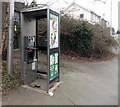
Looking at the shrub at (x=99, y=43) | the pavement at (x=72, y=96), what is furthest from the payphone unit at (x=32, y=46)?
the shrub at (x=99, y=43)

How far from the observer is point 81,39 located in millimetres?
8180

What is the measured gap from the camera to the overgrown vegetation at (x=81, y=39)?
26.3ft

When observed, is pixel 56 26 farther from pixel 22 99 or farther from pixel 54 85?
pixel 22 99

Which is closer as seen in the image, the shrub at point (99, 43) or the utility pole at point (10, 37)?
the utility pole at point (10, 37)

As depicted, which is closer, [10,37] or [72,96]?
[72,96]

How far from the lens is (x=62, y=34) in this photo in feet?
28.3

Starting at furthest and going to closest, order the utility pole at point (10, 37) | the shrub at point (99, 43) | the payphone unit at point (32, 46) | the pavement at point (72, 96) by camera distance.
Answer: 1. the shrub at point (99, 43)
2. the utility pole at point (10, 37)
3. the payphone unit at point (32, 46)
4. the pavement at point (72, 96)

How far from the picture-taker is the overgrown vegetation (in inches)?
316

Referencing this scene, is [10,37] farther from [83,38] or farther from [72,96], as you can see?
[83,38]

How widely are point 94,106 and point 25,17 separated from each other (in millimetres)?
3135

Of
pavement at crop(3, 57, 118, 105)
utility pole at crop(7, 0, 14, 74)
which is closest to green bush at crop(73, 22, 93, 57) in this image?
pavement at crop(3, 57, 118, 105)

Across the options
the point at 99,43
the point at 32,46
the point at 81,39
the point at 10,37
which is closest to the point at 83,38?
the point at 81,39

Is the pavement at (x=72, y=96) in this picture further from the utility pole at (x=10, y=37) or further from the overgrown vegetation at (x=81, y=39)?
the overgrown vegetation at (x=81, y=39)

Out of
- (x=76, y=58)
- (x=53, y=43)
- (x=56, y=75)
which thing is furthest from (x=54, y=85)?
(x=76, y=58)
